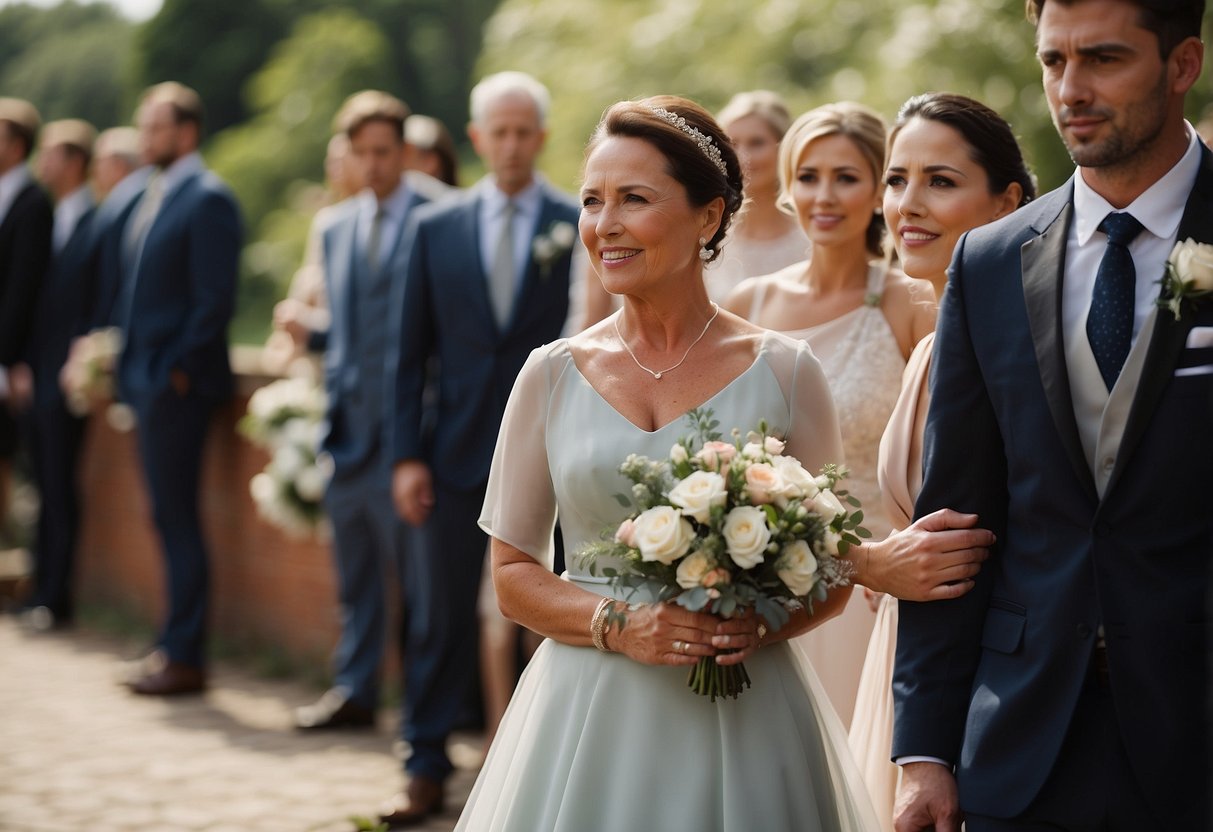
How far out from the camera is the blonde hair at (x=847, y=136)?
210 inches

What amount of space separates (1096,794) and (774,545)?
30.2 inches

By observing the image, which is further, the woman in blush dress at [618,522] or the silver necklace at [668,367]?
the silver necklace at [668,367]

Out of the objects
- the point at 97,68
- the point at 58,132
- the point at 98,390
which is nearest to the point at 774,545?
the point at 98,390

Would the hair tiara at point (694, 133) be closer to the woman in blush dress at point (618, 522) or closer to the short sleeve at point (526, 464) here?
the woman in blush dress at point (618, 522)

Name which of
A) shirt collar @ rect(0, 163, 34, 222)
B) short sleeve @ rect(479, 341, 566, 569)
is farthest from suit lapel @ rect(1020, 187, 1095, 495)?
shirt collar @ rect(0, 163, 34, 222)

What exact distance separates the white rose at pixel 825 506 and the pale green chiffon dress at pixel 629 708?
0.42 metres

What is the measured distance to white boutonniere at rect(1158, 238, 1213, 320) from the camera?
9.27ft

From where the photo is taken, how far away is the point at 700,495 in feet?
10.4

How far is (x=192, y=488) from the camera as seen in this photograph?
30.7 feet

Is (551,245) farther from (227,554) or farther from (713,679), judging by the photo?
(227,554)

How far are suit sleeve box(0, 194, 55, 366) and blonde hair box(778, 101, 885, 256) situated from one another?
7559mm

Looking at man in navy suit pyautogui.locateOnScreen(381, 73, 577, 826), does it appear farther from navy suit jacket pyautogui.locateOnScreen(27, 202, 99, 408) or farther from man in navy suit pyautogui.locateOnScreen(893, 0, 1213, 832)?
navy suit jacket pyautogui.locateOnScreen(27, 202, 99, 408)

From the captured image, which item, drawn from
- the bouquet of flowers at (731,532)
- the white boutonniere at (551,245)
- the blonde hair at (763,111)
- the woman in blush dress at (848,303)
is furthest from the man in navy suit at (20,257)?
the bouquet of flowers at (731,532)

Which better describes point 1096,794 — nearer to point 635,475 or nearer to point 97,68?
point 635,475
